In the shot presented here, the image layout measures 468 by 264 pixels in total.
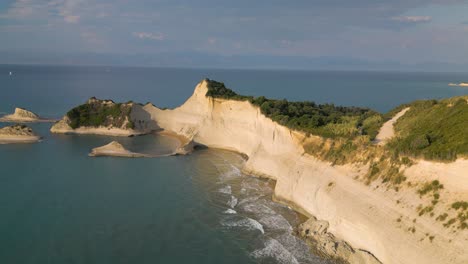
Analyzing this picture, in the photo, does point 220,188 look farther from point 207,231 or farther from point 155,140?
point 155,140

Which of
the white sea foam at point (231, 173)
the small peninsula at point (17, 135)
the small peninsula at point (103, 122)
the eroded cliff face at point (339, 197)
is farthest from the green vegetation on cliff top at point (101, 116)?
the white sea foam at point (231, 173)

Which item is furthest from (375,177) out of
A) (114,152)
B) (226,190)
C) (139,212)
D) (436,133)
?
(114,152)

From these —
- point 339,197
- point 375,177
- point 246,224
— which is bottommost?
point 246,224

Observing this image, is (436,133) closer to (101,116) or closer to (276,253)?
(276,253)

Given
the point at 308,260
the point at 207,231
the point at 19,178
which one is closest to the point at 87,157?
the point at 19,178

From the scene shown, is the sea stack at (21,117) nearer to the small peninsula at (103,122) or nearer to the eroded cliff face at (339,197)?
the small peninsula at (103,122)

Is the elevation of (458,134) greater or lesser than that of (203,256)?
greater
